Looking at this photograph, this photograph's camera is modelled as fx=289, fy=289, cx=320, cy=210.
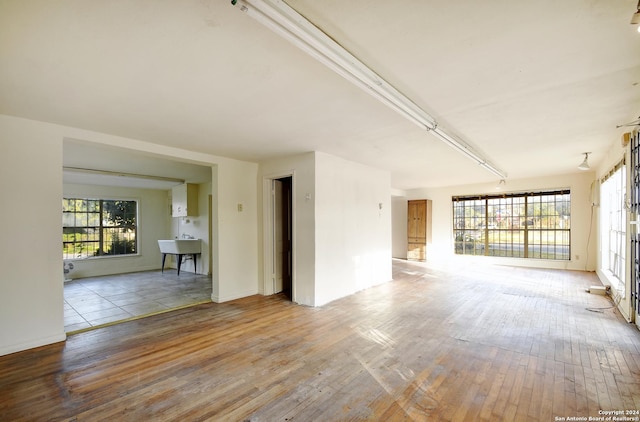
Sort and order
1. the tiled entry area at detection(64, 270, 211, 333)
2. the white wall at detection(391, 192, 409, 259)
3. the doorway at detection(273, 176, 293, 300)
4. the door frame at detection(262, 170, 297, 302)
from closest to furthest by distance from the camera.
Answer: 1. the tiled entry area at detection(64, 270, 211, 333)
2. the door frame at detection(262, 170, 297, 302)
3. the doorway at detection(273, 176, 293, 300)
4. the white wall at detection(391, 192, 409, 259)

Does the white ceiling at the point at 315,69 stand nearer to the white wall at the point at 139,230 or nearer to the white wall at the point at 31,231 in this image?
the white wall at the point at 31,231

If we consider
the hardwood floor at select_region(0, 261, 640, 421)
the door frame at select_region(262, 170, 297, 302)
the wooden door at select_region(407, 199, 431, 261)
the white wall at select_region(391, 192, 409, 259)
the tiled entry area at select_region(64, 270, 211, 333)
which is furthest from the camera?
the white wall at select_region(391, 192, 409, 259)

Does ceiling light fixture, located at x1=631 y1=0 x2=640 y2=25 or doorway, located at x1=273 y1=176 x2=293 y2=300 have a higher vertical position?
ceiling light fixture, located at x1=631 y1=0 x2=640 y2=25

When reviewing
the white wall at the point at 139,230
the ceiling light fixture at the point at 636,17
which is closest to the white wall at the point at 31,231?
the ceiling light fixture at the point at 636,17

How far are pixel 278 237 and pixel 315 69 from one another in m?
3.79

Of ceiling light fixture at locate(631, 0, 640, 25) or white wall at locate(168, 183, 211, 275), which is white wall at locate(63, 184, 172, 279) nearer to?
white wall at locate(168, 183, 211, 275)

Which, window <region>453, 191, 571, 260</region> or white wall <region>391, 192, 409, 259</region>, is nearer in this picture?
window <region>453, 191, 571, 260</region>

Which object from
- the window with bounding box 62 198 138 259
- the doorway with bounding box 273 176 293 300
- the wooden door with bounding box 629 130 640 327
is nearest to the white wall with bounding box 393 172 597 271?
the wooden door with bounding box 629 130 640 327

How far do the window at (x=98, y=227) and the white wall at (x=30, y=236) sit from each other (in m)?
5.26

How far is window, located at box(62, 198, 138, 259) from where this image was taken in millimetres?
7410

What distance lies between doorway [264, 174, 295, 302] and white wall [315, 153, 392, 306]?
0.61 meters

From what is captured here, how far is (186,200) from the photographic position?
748 cm

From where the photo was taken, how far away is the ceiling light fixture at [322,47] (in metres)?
1.43

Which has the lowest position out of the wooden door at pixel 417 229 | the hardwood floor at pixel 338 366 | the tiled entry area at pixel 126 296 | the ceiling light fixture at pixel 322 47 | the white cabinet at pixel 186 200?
the tiled entry area at pixel 126 296
